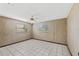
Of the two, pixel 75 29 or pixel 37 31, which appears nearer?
pixel 75 29

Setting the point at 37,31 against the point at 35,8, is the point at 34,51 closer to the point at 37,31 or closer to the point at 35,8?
the point at 35,8

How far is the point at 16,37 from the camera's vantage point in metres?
5.88

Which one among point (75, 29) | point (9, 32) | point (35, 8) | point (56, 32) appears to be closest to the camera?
point (75, 29)

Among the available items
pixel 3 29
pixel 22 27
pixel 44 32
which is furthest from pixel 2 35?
pixel 44 32

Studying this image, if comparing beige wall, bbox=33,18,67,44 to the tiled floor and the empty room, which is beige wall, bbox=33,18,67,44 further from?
the tiled floor

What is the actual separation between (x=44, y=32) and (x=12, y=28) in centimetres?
295

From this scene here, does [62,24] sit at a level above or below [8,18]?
below

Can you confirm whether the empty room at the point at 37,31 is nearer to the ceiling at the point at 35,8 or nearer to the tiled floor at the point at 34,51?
the tiled floor at the point at 34,51

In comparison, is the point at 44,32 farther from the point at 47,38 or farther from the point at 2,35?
A: the point at 2,35

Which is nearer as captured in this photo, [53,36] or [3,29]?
[3,29]

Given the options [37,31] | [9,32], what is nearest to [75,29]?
[9,32]

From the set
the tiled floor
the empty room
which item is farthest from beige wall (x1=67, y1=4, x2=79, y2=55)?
the empty room

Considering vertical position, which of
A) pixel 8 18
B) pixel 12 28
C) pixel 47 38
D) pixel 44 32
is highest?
pixel 8 18

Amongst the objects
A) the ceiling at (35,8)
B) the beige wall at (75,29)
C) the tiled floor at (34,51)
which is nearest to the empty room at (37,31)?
the tiled floor at (34,51)
